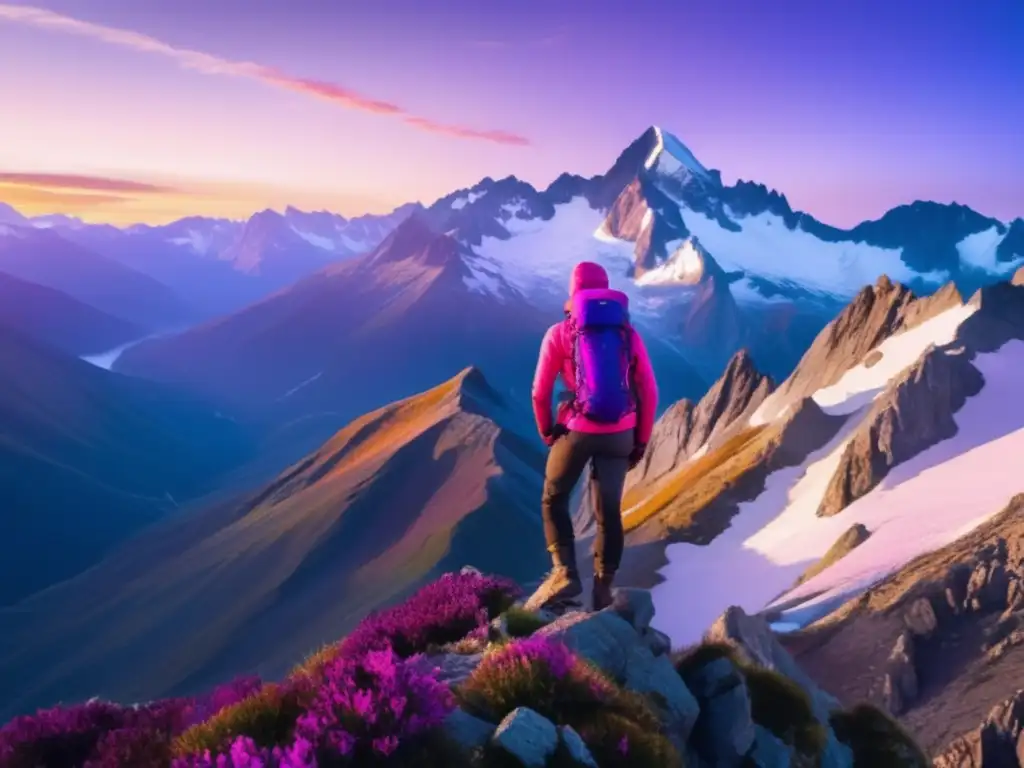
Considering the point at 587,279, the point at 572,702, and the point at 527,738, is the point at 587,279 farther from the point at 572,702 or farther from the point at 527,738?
the point at 527,738

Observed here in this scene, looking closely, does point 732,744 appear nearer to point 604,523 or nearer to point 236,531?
point 604,523

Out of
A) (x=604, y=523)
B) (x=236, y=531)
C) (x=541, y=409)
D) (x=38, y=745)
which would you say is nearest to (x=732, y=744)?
(x=604, y=523)

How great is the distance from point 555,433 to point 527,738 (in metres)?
5.88

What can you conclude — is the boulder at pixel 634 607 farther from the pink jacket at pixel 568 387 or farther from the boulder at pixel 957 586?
the boulder at pixel 957 586

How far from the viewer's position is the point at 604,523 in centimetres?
1342

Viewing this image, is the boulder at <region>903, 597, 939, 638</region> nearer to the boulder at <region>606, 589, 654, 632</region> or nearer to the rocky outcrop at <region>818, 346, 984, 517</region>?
the boulder at <region>606, 589, 654, 632</region>

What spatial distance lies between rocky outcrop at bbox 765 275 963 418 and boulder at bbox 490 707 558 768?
108665 mm

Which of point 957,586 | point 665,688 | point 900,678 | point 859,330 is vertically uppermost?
point 859,330

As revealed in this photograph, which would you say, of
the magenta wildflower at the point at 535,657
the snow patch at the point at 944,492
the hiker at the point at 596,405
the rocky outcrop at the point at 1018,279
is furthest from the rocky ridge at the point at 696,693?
the rocky outcrop at the point at 1018,279

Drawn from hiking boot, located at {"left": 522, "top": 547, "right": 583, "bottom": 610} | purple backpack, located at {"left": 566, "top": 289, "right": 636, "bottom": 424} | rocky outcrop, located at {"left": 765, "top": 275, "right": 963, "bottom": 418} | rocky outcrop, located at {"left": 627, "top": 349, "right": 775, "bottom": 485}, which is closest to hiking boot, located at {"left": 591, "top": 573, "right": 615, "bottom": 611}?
hiking boot, located at {"left": 522, "top": 547, "right": 583, "bottom": 610}

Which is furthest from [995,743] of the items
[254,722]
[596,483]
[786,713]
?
[254,722]

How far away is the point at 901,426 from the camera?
77.1 meters

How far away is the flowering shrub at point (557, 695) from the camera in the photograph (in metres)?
8.73

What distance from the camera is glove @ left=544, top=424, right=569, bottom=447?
13026mm
